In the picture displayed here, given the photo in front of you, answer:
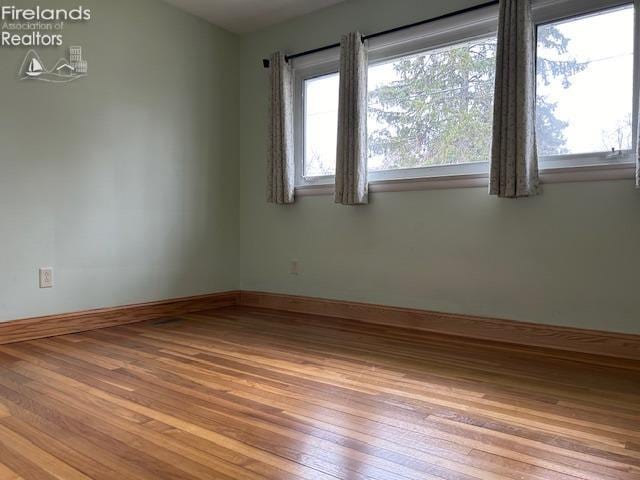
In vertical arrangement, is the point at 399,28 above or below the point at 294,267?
above

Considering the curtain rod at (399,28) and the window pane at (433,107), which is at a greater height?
the curtain rod at (399,28)

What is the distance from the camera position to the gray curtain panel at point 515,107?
2490mm

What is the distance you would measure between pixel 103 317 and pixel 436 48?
2761 mm

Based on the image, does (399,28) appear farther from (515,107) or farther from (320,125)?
(515,107)

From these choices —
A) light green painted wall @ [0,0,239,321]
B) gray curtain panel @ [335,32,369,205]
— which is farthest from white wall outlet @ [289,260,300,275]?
gray curtain panel @ [335,32,369,205]

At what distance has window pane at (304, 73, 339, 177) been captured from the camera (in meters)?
3.52

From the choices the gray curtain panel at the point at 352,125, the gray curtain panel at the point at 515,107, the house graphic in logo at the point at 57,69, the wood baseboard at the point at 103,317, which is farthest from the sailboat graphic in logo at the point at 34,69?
the gray curtain panel at the point at 515,107

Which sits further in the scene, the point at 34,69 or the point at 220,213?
the point at 220,213

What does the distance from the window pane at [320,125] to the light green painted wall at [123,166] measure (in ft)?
2.33

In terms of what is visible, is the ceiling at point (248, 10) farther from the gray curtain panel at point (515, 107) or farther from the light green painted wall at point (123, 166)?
the gray curtain panel at point (515, 107)

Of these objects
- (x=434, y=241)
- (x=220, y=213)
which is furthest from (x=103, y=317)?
(x=434, y=241)

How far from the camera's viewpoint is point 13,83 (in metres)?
2.61

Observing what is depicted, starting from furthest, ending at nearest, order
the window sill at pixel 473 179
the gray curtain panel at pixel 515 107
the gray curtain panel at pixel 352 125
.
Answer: the gray curtain panel at pixel 352 125 → the gray curtain panel at pixel 515 107 → the window sill at pixel 473 179

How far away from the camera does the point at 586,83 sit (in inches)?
97.6
